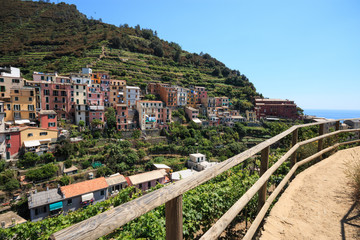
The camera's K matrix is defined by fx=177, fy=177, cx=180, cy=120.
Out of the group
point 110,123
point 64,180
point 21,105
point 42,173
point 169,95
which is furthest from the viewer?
point 169,95

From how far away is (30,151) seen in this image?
772 inches

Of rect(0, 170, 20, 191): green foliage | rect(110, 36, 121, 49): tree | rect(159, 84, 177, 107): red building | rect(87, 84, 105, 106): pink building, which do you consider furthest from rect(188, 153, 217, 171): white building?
rect(110, 36, 121, 49): tree

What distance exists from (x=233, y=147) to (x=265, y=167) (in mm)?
28864

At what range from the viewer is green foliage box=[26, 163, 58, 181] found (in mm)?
16922

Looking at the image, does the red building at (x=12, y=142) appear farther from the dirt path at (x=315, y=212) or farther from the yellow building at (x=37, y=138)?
the dirt path at (x=315, y=212)

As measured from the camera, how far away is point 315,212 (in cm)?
258

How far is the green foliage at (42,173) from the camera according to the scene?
666 inches

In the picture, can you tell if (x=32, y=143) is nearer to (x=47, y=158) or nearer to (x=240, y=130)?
(x=47, y=158)

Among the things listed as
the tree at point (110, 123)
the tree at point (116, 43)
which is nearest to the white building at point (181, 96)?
the tree at point (110, 123)

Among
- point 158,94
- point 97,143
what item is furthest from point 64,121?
point 158,94

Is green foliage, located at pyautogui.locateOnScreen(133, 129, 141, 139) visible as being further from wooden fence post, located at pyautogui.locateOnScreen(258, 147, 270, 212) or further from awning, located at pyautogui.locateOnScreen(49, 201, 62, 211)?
wooden fence post, located at pyautogui.locateOnScreen(258, 147, 270, 212)

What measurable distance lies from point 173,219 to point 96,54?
179 feet

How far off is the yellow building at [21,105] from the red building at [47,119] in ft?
5.63

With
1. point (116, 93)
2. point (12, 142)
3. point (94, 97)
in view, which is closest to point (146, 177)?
point (12, 142)
